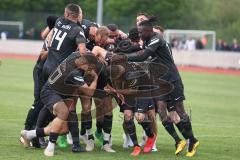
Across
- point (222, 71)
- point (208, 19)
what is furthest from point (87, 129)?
point (208, 19)

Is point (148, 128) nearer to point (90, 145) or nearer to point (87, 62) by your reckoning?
point (90, 145)

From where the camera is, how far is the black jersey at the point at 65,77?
1172 cm

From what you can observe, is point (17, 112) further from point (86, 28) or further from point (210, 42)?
point (210, 42)

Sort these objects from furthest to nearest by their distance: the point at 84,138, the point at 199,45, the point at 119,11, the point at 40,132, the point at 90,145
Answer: the point at 119,11, the point at 199,45, the point at 84,138, the point at 90,145, the point at 40,132

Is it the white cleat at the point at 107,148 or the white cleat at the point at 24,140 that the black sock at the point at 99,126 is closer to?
the white cleat at the point at 107,148

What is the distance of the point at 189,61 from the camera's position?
150ft

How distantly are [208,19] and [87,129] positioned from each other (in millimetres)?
62483

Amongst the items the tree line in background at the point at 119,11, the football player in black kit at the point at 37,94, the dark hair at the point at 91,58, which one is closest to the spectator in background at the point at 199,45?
the tree line in background at the point at 119,11

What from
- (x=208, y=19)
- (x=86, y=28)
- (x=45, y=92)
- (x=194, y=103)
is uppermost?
(x=86, y=28)

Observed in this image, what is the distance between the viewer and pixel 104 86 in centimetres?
1246

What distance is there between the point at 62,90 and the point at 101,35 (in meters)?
1.22

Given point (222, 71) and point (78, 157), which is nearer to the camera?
point (78, 157)

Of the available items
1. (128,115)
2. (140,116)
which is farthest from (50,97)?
(140,116)

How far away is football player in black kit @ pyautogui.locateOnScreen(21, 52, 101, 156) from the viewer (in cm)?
1162
